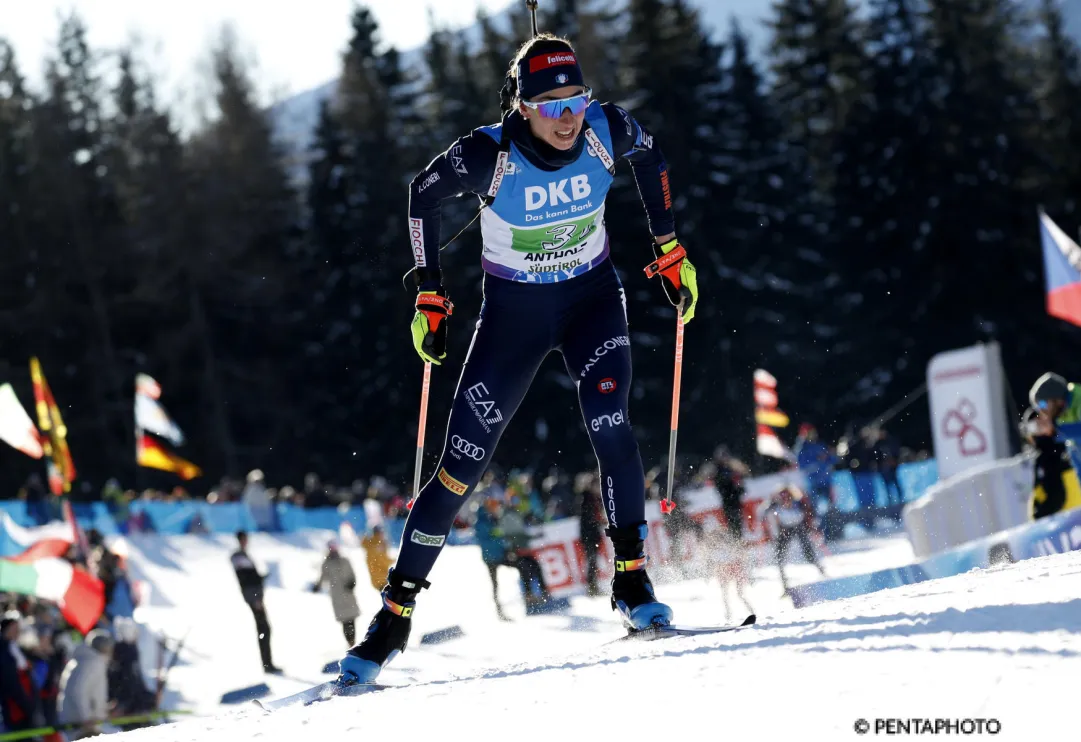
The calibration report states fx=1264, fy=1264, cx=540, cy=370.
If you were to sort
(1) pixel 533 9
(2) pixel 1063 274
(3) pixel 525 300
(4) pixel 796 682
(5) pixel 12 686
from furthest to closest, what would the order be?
(2) pixel 1063 274 < (5) pixel 12 686 < (1) pixel 533 9 < (3) pixel 525 300 < (4) pixel 796 682

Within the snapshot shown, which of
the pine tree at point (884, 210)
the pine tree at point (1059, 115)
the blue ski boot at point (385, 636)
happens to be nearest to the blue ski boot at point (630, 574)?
the blue ski boot at point (385, 636)

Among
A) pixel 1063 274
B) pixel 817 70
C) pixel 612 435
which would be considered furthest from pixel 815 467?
pixel 817 70

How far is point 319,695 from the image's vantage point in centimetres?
419

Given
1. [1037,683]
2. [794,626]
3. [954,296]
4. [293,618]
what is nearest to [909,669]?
[1037,683]

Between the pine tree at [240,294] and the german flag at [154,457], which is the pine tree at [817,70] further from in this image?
Answer: the german flag at [154,457]

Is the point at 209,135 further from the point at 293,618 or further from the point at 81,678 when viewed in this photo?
the point at 81,678

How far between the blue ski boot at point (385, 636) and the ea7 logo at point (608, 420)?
0.84 metres

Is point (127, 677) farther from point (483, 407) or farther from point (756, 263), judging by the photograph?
point (756, 263)

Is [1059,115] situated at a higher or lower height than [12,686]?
higher

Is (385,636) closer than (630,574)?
Yes

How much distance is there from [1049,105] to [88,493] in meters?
29.8

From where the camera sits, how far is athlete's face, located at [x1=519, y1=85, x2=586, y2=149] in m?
4.39

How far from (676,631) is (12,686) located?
23.9 ft

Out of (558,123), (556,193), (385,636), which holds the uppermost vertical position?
(558,123)
